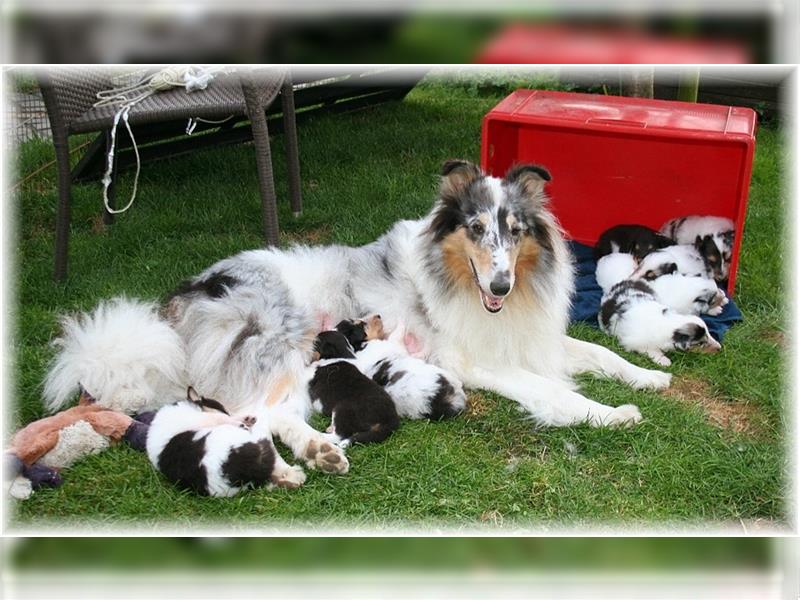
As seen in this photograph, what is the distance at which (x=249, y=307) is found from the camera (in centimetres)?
381

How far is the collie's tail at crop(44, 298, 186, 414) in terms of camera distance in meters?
3.49

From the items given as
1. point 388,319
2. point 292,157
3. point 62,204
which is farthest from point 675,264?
point 62,204

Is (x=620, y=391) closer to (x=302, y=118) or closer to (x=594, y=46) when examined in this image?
(x=594, y=46)

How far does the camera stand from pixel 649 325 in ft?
14.1

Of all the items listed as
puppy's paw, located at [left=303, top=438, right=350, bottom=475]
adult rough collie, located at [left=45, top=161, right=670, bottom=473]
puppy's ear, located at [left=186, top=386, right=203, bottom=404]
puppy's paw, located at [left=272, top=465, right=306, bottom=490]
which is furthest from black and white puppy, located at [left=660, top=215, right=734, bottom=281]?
puppy's ear, located at [left=186, top=386, right=203, bottom=404]

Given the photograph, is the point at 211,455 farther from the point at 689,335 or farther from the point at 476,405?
the point at 689,335

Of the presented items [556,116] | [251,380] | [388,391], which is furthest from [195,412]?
[556,116]

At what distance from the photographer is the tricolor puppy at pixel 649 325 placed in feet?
13.8

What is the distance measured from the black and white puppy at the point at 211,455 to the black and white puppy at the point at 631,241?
117 inches

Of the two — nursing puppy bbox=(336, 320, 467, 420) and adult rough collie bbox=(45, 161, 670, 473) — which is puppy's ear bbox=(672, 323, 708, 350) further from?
nursing puppy bbox=(336, 320, 467, 420)

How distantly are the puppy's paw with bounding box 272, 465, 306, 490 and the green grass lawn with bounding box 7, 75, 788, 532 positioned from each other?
0.04m

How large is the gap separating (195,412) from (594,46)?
2.78m

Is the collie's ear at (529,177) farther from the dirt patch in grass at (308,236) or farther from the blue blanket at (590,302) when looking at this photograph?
the dirt patch in grass at (308,236)

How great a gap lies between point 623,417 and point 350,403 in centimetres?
134
